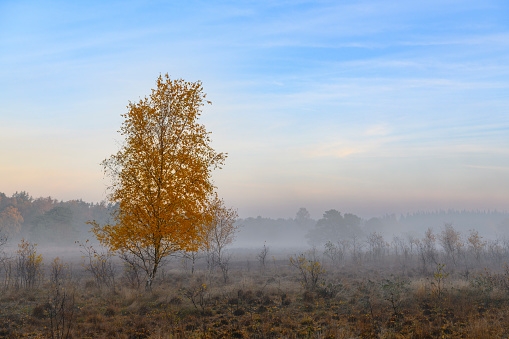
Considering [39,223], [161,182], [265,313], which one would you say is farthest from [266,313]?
[39,223]

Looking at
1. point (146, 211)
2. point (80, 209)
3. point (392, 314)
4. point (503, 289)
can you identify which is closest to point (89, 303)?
point (146, 211)

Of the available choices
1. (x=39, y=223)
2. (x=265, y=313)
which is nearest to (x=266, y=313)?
(x=265, y=313)

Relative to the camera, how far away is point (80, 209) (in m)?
88.1

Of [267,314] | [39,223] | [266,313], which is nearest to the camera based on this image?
[267,314]

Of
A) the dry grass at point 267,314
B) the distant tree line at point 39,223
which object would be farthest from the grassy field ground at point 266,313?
the distant tree line at point 39,223

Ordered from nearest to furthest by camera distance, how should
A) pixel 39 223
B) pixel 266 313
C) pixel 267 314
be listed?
1. pixel 267 314
2. pixel 266 313
3. pixel 39 223

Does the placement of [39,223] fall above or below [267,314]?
above

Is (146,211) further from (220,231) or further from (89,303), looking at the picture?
(220,231)

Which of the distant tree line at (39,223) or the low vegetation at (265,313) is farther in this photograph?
the distant tree line at (39,223)

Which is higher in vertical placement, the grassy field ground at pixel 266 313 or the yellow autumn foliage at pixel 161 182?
the yellow autumn foliage at pixel 161 182

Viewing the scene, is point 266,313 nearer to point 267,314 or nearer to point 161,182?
point 267,314

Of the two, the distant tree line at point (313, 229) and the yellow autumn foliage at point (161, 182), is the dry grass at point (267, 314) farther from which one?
the distant tree line at point (313, 229)

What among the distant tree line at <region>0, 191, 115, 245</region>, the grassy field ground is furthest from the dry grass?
the distant tree line at <region>0, 191, 115, 245</region>

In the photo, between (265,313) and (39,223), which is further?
(39,223)
